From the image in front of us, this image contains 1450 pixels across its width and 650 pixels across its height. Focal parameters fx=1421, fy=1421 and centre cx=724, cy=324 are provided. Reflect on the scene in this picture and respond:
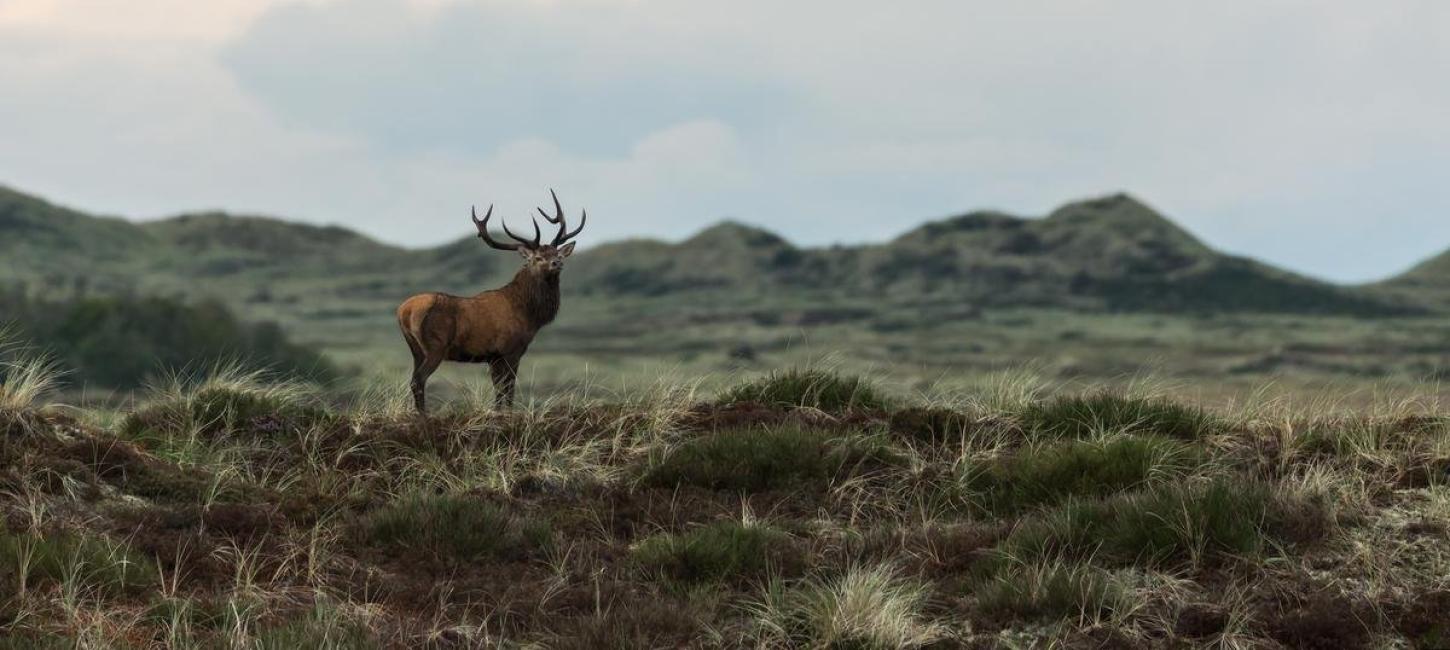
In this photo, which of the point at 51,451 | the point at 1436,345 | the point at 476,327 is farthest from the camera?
the point at 1436,345

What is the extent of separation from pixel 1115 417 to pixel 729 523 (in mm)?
4228

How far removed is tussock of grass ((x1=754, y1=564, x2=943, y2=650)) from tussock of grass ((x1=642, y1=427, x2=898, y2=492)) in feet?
8.23

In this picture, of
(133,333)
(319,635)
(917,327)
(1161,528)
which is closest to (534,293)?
(319,635)

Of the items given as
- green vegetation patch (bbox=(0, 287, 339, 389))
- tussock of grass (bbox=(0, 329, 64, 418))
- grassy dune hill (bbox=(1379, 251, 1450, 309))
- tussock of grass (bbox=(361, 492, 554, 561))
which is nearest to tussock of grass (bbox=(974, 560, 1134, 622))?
tussock of grass (bbox=(361, 492, 554, 561))

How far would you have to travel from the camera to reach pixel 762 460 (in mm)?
10336

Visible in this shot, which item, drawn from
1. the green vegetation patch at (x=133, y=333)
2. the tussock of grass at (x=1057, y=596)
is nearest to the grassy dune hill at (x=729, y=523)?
the tussock of grass at (x=1057, y=596)

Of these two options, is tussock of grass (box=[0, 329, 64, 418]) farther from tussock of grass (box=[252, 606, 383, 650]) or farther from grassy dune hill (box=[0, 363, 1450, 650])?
tussock of grass (box=[252, 606, 383, 650])

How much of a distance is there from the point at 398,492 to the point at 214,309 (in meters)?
106

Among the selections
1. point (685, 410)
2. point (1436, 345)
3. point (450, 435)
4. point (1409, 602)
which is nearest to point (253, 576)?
point (450, 435)

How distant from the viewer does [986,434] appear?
11.5 metres

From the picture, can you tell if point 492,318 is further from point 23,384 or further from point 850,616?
point 850,616

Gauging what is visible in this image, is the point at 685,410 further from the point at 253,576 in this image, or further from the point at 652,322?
the point at 652,322

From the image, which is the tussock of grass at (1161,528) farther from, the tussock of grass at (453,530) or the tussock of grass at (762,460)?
the tussock of grass at (453,530)

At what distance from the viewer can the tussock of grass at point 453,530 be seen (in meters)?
8.76
